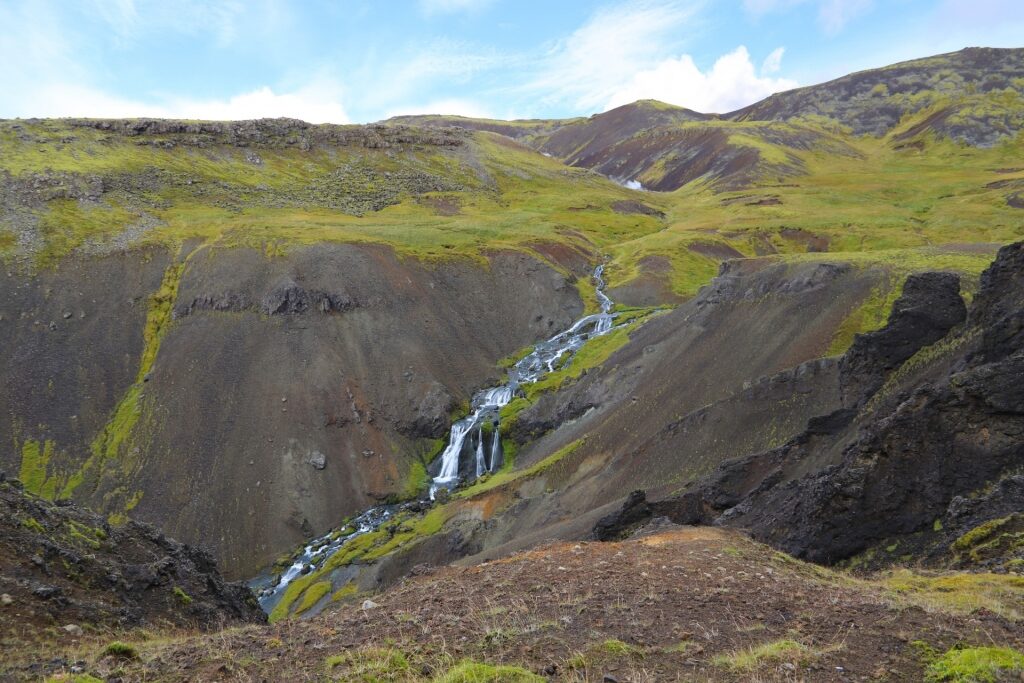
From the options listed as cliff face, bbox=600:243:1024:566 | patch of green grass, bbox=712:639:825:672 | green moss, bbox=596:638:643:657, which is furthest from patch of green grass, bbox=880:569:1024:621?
green moss, bbox=596:638:643:657

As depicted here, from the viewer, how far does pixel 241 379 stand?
62.0m

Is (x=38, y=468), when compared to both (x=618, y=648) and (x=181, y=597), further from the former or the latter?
(x=618, y=648)

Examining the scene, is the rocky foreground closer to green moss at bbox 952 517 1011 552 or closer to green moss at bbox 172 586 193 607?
green moss at bbox 172 586 193 607

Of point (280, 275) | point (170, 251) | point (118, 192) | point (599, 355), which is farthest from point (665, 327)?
point (118, 192)

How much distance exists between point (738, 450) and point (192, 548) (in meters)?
27.4

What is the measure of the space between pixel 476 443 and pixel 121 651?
49.8 meters

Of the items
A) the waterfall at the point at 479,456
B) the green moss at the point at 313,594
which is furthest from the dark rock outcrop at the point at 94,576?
the waterfall at the point at 479,456

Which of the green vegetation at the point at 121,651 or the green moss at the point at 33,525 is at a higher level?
the green moss at the point at 33,525

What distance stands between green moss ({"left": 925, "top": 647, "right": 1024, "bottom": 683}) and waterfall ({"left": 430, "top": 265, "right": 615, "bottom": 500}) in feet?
164

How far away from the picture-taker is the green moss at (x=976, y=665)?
8.00 meters

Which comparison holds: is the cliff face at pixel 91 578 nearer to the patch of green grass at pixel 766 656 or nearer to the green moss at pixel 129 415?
the patch of green grass at pixel 766 656

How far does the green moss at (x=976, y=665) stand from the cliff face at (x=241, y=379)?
49.0m

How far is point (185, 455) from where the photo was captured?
54688 mm

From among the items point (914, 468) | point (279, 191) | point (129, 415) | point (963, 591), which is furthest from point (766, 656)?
point (279, 191)
